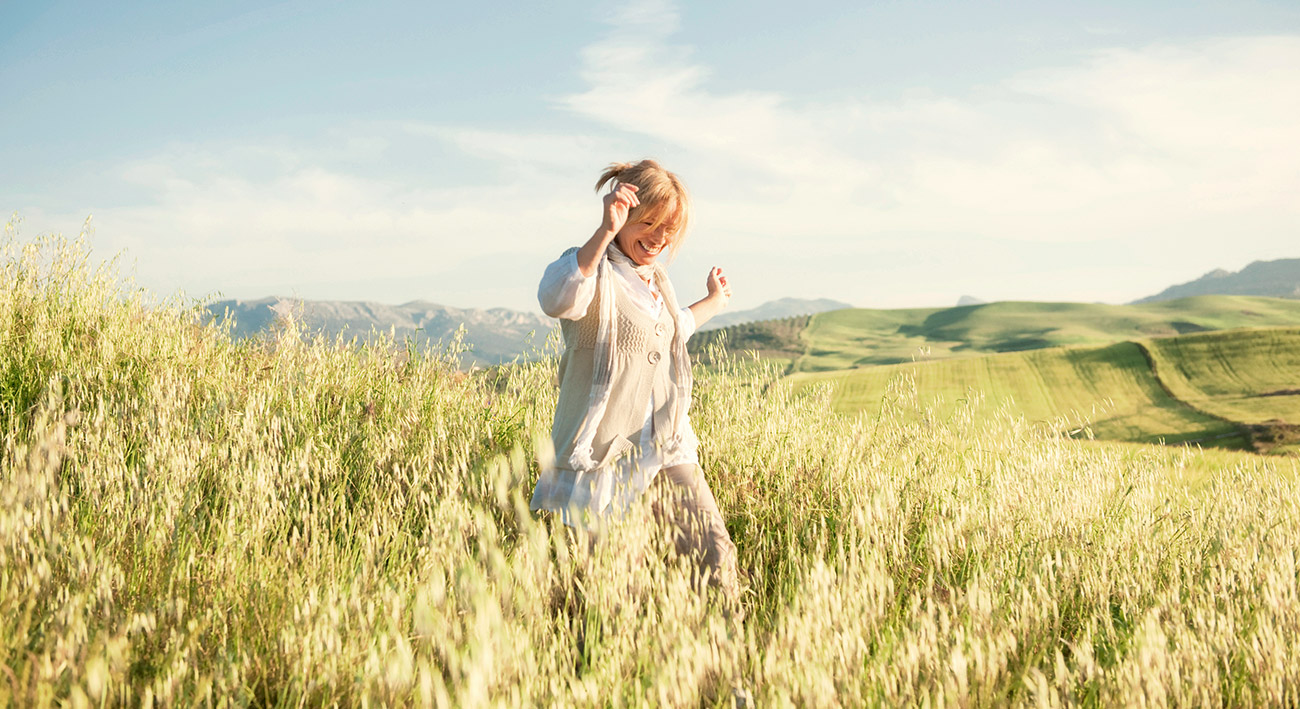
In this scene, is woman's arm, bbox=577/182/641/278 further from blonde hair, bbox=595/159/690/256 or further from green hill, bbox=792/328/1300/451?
green hill, bbox=792/328/1300/451

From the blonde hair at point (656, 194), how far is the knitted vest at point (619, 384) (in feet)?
1.00

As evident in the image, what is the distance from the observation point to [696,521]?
2348mm

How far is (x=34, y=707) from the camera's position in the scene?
3.78ft

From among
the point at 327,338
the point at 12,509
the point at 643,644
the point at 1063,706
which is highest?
the point at 327,338

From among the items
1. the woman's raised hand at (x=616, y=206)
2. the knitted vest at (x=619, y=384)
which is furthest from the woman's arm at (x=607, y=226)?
the knitted vest at (x=619, y=384)

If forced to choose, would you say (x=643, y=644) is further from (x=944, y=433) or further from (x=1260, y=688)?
(x=944, y=433)

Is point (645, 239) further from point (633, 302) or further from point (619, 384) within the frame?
point (619, 384)

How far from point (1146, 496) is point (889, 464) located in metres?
1.05

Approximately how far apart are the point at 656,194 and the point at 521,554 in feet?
4.71

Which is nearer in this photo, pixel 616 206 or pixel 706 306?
pixel 616 206

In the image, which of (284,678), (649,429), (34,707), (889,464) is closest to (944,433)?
(889,464)

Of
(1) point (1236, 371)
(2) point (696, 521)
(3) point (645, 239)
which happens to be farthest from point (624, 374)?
(1) point (1236, 371)

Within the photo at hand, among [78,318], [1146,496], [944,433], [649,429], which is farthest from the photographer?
[78,318]

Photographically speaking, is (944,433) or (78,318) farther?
(78,318)
